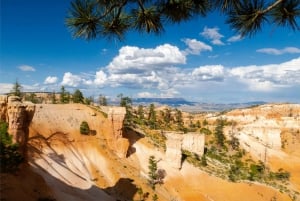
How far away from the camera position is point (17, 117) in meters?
29.1

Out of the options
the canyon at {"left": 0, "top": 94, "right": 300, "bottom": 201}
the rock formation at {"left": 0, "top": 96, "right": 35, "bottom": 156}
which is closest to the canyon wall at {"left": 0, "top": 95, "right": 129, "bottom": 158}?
the canyon at {"left": 0, "top": 94, "right": 300, "bottom": 201}

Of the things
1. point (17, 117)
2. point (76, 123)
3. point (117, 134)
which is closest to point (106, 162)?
point (117, 134)

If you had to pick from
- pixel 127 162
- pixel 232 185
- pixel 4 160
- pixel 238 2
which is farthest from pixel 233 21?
pixel 232 185

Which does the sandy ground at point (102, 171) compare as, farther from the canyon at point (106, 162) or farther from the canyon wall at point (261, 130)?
the canyon wall at point (261, 130)

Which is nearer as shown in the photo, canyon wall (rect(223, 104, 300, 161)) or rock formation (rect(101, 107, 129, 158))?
rock formation (rect(101, 107, 129, 158))

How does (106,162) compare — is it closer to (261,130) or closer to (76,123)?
(76,123)

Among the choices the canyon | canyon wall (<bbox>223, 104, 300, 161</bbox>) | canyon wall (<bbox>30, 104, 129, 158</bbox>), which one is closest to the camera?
the canyon

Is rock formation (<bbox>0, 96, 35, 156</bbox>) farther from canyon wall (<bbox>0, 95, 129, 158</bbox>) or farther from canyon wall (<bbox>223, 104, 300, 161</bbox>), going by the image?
canyon wall (<bbox>223, 104, 300, 161</bbox>)

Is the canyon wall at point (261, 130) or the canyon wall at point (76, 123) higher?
the canyon wall at point (76, 123)

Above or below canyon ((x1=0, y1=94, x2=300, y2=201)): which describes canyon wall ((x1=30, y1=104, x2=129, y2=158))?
above

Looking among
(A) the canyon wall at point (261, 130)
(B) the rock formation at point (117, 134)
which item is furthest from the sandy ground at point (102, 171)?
(A) the canyon wall at point (261, 130)

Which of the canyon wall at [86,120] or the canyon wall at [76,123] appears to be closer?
the canyon wall at [76,123]

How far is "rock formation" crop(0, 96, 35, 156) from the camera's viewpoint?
28422mm

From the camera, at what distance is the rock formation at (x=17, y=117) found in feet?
93.2
